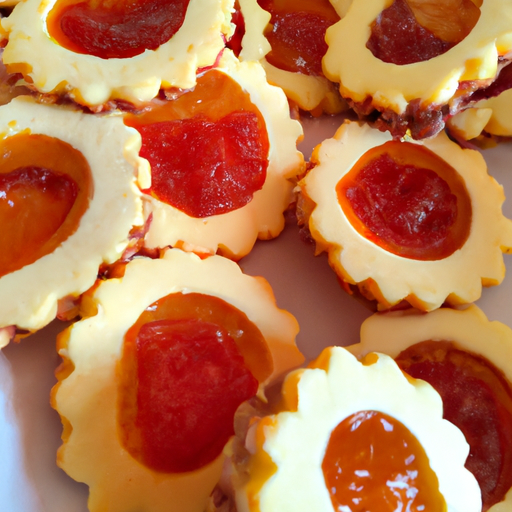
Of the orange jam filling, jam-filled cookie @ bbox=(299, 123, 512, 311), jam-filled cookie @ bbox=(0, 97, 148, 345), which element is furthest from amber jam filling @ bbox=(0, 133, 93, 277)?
the orange jam filling

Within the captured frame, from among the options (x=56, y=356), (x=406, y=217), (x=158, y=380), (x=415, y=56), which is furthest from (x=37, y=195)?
(x=415, y=56)

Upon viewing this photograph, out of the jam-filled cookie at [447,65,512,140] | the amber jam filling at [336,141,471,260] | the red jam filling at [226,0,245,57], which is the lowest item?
the amber jam filling at [336,141,471,260]

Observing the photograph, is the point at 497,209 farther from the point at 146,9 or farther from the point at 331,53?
the point at 146,9

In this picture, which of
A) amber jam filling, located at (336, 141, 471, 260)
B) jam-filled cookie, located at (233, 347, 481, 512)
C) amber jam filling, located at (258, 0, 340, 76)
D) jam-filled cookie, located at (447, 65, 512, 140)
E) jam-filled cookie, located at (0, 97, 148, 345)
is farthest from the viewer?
amber jam filling, located at (258, 0, 340, 76)

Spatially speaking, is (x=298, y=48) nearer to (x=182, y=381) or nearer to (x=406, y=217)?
(x=406, y=217)

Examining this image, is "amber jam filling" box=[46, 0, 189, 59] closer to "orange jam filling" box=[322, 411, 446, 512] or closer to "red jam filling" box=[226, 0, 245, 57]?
"red jam filling" box=[226, 0, 245, 57]

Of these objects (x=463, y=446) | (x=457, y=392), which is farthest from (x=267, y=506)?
(x=457, y=392)

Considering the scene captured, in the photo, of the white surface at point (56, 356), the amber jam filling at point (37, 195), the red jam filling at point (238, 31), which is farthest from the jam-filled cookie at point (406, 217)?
the amber jam filling at point (37, 195)
